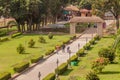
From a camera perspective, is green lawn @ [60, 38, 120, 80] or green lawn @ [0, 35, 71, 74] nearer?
green lawn @ [60, 38, 120, 80]

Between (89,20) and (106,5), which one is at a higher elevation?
(106,5)

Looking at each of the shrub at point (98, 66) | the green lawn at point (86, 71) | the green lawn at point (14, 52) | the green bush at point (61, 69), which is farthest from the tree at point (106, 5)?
the shrub at point (98, 66)

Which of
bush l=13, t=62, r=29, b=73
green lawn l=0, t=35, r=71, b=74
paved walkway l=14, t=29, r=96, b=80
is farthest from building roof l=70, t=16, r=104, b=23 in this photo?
bush l=13, t=62, r=29, b=73

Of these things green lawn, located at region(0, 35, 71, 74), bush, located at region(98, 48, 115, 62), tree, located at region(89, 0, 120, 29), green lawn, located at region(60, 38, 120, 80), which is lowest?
green lawn, located at region(60, 38, 120, 80)

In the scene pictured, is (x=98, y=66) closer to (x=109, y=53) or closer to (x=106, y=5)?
(x=109, y=53)

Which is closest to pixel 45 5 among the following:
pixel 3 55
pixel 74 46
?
pixel 74 46

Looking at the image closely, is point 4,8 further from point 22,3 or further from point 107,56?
point 107,56

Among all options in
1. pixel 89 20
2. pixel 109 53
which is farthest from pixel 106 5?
pixel 109 53

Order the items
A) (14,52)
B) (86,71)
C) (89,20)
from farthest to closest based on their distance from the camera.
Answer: (89,20) → (14,52) → (86,71)

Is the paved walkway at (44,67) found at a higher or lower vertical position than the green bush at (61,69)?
lower

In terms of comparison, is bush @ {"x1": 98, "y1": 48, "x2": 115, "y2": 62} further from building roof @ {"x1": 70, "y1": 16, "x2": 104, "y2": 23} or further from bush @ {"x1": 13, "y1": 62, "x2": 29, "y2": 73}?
building roof @ {"x1": 70, "y1": 16, "x2": 104, "y2": 23}

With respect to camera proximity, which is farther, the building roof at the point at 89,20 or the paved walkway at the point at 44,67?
the building roof at the point at 89,20

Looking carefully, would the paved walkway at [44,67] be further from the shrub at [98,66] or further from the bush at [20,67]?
the shrub at [98,66]

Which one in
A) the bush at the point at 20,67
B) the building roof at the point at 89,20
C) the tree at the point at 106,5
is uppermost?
the tree at the point at 106,5
